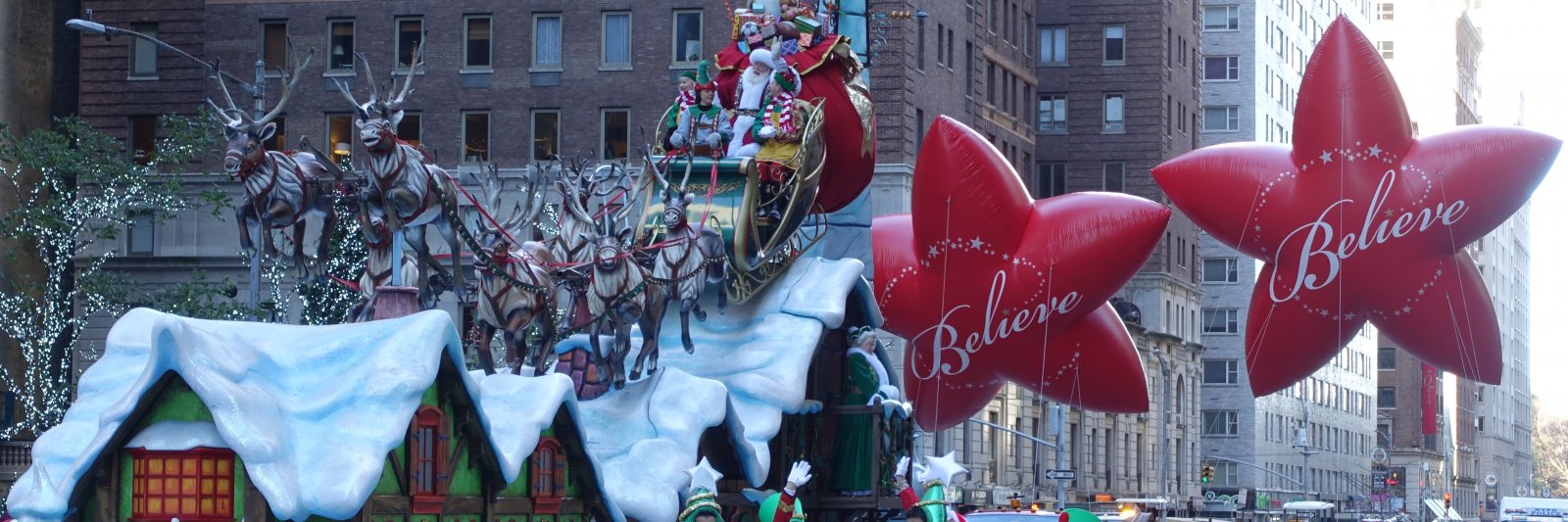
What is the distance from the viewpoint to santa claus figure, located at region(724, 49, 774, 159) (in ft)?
85.3

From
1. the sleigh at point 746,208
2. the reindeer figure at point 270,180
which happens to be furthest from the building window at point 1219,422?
the reindeer figure at point 270,180

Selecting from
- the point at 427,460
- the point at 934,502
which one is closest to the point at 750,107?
the point at 934,502

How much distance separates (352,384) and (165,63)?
48559 mm

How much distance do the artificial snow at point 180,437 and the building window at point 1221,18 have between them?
96857mm

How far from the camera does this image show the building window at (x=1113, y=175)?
9175 cm

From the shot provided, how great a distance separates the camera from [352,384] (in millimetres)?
18188

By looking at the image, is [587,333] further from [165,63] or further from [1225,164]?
[165,63]

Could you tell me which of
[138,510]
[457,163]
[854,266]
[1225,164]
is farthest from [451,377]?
[457,163]

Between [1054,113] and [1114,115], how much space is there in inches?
91.2

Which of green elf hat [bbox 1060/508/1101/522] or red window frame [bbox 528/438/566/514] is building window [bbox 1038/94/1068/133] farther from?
red window frame [bbox 528/438/566/514]

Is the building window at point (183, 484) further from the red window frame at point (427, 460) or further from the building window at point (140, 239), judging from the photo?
the building window at point (140, 239)

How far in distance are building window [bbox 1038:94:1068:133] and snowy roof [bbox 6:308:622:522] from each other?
245 feet

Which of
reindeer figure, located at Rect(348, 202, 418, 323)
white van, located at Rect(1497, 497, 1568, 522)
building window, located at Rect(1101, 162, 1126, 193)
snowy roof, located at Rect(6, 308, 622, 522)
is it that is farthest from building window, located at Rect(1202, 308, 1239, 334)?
snowy roof, located at Rect(6, 308, 622, 522)

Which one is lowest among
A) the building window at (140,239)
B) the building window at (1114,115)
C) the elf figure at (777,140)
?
the elf figure at (777,140)
